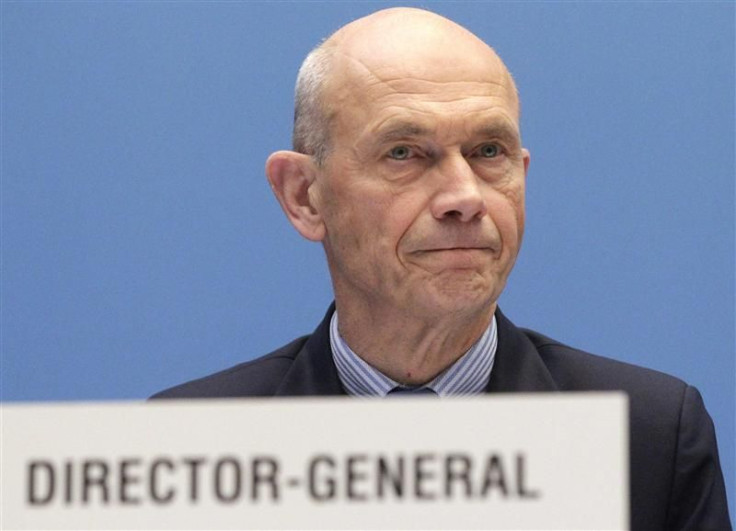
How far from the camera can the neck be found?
1.41 m

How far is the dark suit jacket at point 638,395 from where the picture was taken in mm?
1419

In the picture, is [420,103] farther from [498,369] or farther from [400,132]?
[498,369]

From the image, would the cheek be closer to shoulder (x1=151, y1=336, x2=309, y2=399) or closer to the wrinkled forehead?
the wrinkled forehead

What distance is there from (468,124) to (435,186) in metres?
0.07

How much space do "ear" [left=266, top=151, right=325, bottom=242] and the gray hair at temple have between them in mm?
17

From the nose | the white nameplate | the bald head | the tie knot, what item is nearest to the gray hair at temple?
the bald head

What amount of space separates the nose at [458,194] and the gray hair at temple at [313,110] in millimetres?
164

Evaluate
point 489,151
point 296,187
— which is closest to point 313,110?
point 296,187

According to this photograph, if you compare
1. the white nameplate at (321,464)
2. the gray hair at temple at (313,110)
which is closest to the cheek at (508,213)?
the gray hair at temple at (313,110)

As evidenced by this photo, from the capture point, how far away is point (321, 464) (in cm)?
80

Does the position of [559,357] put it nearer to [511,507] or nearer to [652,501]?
[652,501]

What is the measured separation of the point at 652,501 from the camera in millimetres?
1412

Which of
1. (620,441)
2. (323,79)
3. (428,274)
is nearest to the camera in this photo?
(620,441)

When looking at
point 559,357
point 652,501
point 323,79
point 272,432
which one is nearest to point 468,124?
point 323,79
